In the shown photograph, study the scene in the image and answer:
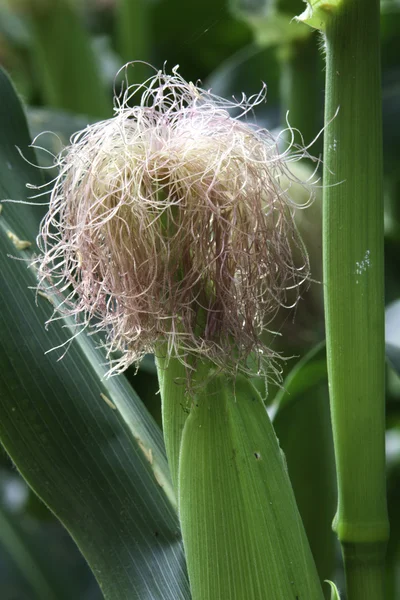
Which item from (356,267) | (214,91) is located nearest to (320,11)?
(356,267)

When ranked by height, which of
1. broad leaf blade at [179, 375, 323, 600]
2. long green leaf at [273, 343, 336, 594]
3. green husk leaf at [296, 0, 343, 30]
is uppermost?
green husk leaf at [296, 0, 343, 30]

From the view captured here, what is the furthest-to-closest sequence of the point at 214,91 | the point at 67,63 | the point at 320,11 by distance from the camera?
the point at 67,63, the point at 214,91, the point at 320,11

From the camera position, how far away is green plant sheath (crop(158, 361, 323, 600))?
0.64 meters

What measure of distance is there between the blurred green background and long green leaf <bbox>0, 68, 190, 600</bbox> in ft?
0.55

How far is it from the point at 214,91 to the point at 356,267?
4.06 feet

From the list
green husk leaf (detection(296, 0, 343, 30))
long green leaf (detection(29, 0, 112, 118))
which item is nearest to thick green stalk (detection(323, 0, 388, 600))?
green husk leaf (detection(296, 0, 343, 30))

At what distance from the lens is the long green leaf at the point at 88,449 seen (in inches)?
29.6

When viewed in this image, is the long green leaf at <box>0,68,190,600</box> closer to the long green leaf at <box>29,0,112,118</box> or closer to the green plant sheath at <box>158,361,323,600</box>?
the green plant sheath at <box>158,361,323,600</box>

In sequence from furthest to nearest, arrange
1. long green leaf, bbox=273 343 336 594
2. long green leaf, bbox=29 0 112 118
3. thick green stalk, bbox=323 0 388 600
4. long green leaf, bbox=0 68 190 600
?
long green leaf, bbox=29 0 112 118
long green leaf, bbox=273 343 336 594
long green leaf, bbox=0 68 190 600
thick green stalk, bbox=323 0 388 600

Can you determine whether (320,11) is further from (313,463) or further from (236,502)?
(313,463)

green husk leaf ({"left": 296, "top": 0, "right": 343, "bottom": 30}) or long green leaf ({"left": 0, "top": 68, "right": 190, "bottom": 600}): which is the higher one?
green husk leaf ({"left": 296, "top": 0, "right": 343, "bottom": 30})

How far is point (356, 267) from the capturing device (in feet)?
2.00

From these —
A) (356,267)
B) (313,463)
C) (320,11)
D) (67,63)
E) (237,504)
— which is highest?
(67,63)

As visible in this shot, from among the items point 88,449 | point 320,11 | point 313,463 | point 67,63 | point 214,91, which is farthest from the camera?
point 67,63
